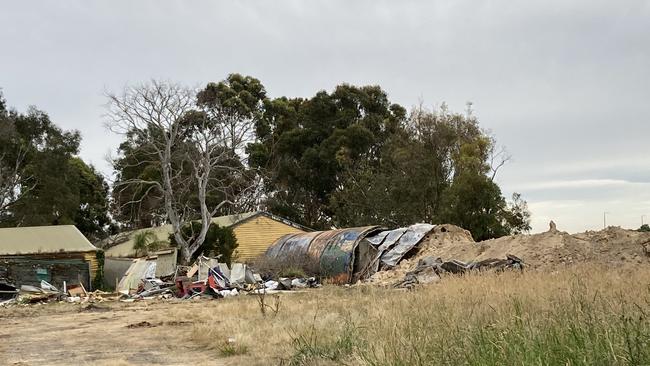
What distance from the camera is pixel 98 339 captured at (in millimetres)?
12414

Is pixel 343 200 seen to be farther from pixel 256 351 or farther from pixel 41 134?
pixel 256 351

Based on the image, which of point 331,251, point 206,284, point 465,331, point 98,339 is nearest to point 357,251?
point 331,251

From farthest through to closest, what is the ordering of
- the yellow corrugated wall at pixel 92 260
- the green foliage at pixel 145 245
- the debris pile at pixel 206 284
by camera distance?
the green foliage at pixel 145 245 → the yellow corrugated wall at pixel 92 260 → the debris pile at pixel 206 284

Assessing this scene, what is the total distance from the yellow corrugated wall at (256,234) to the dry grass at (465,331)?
2815 cm

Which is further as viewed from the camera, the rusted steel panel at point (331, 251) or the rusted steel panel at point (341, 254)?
the rusted steel panel at point (331, 251)

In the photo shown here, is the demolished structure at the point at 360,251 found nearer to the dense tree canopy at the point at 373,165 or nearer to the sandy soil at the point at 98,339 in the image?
the dense tree canopy at the point at 373,165

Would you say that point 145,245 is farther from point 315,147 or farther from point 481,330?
point 481,330

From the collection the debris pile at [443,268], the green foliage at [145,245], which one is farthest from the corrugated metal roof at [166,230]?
the debris pile at [443,268]

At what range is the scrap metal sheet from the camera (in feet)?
92.7

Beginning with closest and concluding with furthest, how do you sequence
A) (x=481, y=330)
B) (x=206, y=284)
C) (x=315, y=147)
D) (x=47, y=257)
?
1. (x=481, y=330)
2. (x=206, y=284)
3. (x=47, y=257)
4. (x=315, y=147)

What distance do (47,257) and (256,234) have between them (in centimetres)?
1418

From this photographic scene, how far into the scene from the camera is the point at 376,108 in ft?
176

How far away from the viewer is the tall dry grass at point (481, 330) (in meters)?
4.44

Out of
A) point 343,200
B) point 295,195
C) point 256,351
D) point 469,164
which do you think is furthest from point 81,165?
point 256,351
